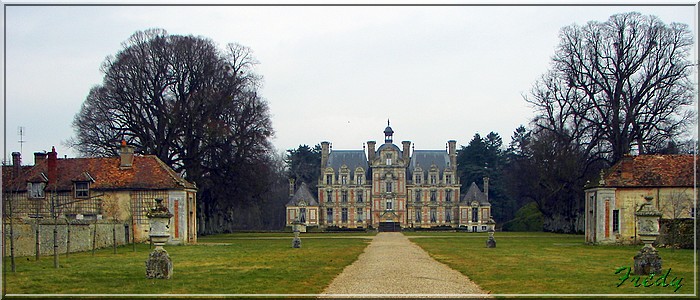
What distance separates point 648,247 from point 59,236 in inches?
642

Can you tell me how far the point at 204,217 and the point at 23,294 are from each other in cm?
3691

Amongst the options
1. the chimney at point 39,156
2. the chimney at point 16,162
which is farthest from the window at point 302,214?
the chimney at point 16,162

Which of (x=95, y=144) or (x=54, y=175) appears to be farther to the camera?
(x=95, y=144)

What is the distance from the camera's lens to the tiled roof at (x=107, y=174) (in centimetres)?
3441

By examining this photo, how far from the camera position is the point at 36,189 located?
114ft

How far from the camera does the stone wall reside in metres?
21.6

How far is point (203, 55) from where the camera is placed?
4319cm

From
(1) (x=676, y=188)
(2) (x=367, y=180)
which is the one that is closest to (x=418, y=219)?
(2) (x=367, y=180)

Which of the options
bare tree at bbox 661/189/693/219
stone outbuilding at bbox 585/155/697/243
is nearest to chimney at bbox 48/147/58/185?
stone outbuilding at bbox 585/155/697/243

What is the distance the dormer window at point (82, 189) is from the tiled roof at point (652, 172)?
70.4 feet

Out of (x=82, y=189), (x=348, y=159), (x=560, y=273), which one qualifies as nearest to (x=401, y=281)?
(x=560, y=273)

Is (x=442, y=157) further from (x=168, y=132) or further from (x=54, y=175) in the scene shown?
(x=54, y=175)

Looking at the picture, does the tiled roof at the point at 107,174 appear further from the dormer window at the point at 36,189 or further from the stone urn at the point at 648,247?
the stone urn at the point at 648,247

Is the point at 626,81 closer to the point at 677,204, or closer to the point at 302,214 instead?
the point at 677,204
